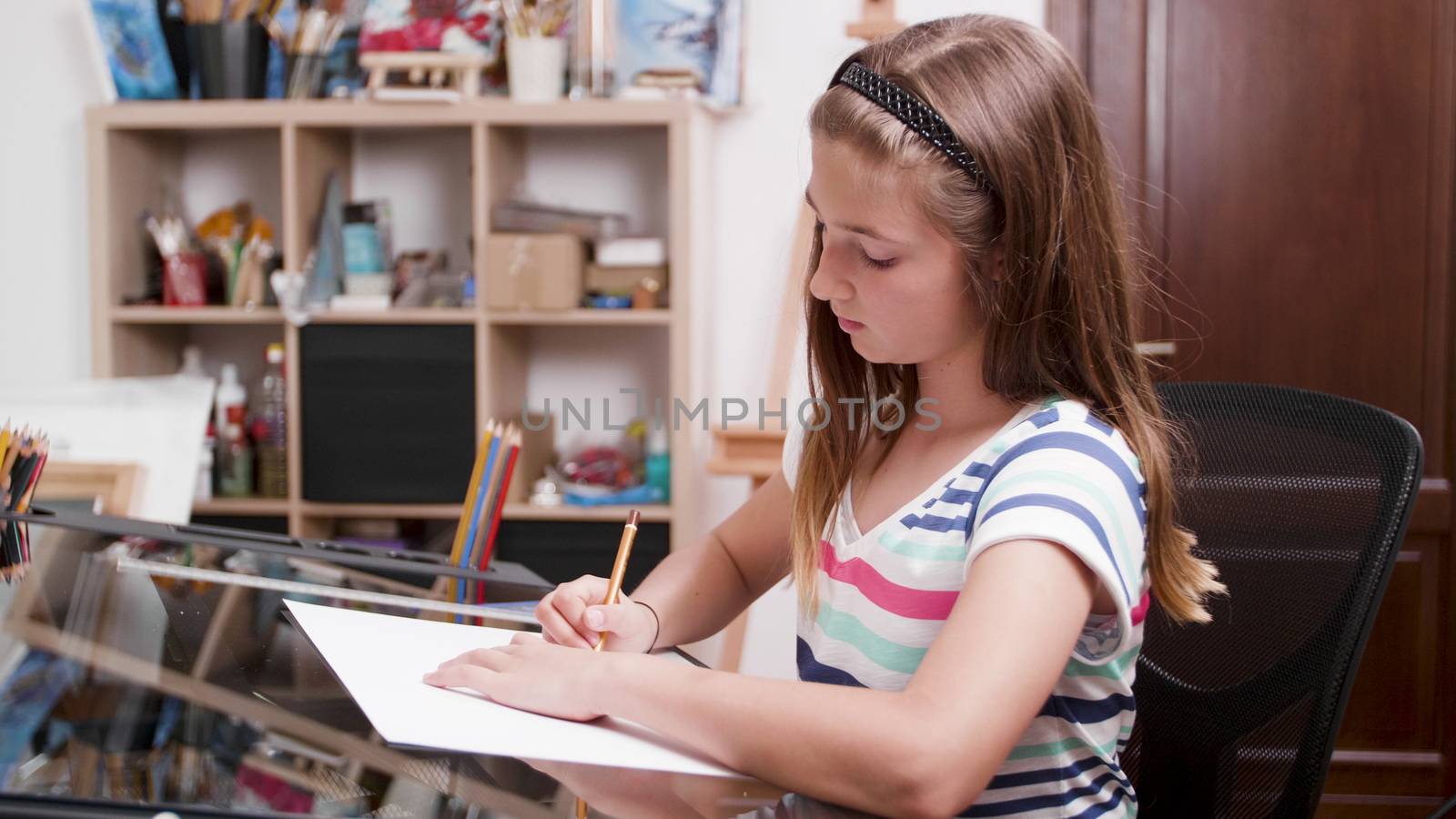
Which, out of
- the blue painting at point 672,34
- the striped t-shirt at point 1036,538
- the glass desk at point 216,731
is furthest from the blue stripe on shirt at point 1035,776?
the blue painting at point 672,34

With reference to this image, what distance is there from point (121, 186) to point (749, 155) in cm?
130

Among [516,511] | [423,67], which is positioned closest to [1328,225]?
[516,511]

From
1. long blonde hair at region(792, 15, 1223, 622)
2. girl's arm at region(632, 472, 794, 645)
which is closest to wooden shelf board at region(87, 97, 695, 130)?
girl's arm at region(632, 472, 794, 645)

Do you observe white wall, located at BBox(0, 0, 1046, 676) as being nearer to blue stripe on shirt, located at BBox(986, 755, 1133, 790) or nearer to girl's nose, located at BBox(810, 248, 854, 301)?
girl's nose, located at BBox(810, 248, 854, 301)

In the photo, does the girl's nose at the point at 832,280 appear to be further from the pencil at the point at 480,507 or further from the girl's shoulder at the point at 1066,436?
the pencil at the point at 480,507

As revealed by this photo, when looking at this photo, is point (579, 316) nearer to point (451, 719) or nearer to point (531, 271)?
point (531, 271)

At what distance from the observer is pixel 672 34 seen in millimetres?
2480

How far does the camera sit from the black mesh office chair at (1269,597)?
909 mm

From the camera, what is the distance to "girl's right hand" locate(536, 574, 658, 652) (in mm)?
916

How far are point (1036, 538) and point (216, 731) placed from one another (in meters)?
0.47

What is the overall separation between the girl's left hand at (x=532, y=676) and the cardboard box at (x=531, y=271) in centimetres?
160

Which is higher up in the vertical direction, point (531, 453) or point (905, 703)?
point (905, 703)

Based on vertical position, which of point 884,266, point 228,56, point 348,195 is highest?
point 228,56

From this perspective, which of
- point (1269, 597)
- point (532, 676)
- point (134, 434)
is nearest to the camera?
point (532, 676)
